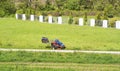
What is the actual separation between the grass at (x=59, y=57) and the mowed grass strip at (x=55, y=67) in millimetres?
771

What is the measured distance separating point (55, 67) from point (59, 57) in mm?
2371

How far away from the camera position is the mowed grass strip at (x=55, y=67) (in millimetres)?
13758

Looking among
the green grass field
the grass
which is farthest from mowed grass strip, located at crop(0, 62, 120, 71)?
the grass

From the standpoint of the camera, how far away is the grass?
1617 cm

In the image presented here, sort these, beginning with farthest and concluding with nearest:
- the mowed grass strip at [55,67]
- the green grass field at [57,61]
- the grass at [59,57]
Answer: the grass at [59,57] < the green grass field at [57,61] < the mowed grass strip at [55,67]

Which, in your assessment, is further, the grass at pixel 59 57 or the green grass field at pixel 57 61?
the grass at pixel 59 57

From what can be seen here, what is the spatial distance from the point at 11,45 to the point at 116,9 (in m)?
46.1

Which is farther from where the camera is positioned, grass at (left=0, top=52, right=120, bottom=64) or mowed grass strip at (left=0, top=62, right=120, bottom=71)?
grass at (left=0, top=52, right=120, bottom=64)

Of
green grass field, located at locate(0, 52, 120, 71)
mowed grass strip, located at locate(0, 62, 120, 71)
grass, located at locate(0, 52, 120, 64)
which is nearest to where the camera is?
mowed grass strip, located at locate(0, 62, 120, 71)

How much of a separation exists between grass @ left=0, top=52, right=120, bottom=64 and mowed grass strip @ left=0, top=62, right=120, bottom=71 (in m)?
0.77

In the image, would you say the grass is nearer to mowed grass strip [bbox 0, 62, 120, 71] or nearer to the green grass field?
the green grass field

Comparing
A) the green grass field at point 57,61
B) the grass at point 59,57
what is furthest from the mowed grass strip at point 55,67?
the grass at point 59,57

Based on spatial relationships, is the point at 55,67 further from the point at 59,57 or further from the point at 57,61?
the point at 59,57

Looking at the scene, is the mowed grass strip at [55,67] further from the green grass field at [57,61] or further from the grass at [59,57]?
the grass at [59,57]
